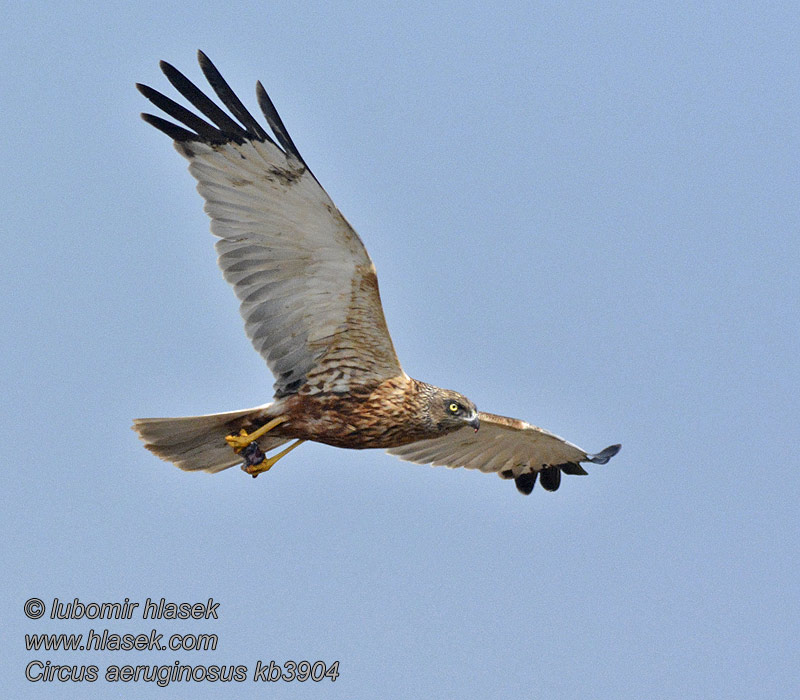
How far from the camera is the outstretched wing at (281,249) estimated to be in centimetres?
915

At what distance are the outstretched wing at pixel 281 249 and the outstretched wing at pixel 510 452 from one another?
205cm

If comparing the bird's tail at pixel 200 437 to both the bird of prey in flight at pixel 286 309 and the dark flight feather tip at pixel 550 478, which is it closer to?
the bird of prey in flight at pixel 286 309

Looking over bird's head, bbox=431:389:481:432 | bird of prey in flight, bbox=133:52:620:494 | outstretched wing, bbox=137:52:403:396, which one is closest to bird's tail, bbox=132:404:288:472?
bird of prey in flight, bbox=133:52:620:494

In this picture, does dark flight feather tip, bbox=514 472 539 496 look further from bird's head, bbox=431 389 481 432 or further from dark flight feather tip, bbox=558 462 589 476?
bird's head, bbox=431 389 481 432

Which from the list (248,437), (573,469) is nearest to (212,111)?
(248,437)

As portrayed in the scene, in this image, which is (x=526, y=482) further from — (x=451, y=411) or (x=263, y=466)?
(x=263, y=466)

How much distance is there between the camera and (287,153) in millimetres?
9125

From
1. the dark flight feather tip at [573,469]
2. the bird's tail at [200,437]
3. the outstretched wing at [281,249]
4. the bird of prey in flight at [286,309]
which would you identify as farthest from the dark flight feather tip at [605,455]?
the bird's tail at [200,437]

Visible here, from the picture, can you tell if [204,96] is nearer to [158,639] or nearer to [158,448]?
[158,448]

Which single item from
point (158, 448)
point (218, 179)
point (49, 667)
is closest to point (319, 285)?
point (218, 179)

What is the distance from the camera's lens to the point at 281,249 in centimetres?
940

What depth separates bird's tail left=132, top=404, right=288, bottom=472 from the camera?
967 cm

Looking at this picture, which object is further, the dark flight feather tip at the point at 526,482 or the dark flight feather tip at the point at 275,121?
the dark flight feather tip at the point at 526,482

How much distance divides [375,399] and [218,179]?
2.15 m
